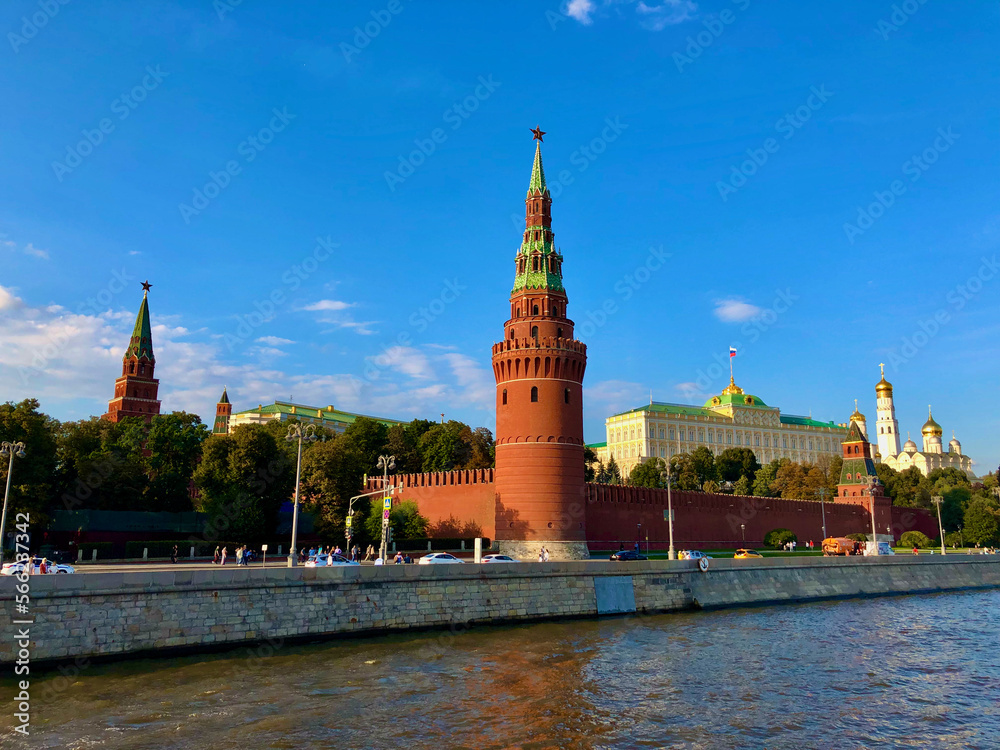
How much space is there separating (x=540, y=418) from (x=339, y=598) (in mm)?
24277

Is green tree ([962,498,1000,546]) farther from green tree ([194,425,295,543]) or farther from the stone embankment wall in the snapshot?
green tree ([194,425,295,543])

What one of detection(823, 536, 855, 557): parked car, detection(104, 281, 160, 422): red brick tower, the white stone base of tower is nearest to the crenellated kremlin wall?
the white stone base of tower

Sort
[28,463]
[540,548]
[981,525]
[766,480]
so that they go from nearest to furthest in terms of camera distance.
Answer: [28,463] < [540,548] < [981,525] < [766,480]

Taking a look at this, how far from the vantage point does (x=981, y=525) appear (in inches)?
3150

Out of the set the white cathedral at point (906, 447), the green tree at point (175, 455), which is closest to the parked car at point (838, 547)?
the green tree at point (175, 455)

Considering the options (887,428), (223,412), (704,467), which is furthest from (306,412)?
(887,428)

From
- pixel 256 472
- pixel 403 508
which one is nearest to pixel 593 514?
pixel 403 508

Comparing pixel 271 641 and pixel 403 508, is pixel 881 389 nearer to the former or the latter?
pixel 403 508

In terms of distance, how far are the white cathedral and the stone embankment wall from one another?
429 feet

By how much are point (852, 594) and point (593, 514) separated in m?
17.9

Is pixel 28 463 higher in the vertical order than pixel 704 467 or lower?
lower

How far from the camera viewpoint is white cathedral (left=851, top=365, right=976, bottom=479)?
159 m

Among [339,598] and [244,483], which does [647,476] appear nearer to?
[244,483]

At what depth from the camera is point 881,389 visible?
15562cm
